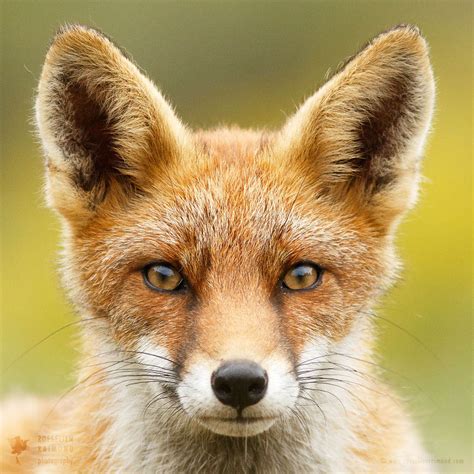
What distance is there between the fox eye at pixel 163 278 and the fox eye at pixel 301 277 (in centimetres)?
66

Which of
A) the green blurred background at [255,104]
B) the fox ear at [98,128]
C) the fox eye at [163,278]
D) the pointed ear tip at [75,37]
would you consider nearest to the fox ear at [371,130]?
the fox ear at [98,128]

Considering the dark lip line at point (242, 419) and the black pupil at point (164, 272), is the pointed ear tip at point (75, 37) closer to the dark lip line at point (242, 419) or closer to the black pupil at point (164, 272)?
the black pupil at point (164, 272)

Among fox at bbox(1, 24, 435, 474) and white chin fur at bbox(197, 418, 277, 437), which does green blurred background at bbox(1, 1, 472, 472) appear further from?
white chin fur at bbox(197, 418, 277, 437)

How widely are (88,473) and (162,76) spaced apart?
8.63 metres

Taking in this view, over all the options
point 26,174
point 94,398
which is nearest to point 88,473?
point 94,398

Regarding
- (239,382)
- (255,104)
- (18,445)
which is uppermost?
(255,104)

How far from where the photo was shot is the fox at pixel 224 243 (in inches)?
209

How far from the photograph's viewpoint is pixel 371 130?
608 cm

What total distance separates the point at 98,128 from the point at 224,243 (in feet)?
4.42

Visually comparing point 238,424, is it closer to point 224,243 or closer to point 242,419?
point 242,419

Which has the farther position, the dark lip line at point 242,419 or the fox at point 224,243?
the fox at point 224,243

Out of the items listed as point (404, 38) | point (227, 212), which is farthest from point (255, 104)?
point (227, 212)

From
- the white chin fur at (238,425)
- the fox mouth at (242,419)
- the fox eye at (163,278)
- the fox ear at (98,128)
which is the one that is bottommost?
the white chin fur at (238,425)

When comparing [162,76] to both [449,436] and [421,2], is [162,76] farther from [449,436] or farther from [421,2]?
[449,436]
